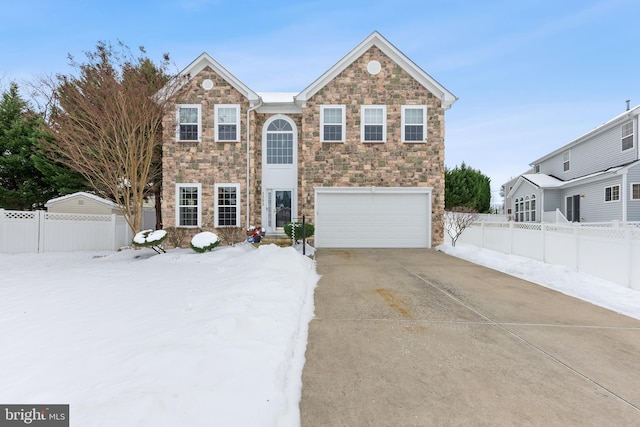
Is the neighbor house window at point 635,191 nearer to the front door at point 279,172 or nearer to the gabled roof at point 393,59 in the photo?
the gabled roof at point 393,59

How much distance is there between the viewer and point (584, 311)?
5.17m

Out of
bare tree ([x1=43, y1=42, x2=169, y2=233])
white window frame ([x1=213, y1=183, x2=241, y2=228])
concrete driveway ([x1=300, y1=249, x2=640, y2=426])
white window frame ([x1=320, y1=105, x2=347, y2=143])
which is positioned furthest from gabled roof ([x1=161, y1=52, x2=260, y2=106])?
concrete driveway ([x1=300, y1=249, x2=640, y2=426])

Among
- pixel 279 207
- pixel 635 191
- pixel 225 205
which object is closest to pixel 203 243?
pixel 225 205

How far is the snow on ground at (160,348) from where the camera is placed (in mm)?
2277

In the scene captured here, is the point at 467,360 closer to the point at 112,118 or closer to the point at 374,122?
the point at 374,122

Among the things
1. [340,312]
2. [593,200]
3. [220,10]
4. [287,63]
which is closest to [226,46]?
[220,10]

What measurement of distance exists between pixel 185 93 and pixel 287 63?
9.29m

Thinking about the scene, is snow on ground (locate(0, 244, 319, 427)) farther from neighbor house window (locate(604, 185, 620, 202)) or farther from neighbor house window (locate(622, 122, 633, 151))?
neighbor house window (locate(622, 122, 633, 151))

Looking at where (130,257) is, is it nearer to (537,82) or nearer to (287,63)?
(287,63)

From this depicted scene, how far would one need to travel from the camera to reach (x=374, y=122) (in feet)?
44.5

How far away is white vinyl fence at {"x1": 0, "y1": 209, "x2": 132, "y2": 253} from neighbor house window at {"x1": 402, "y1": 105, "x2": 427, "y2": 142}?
13.4m

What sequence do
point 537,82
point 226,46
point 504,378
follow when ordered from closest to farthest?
point 504,378 → point 226,46 → point 537,82

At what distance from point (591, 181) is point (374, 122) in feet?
43.9

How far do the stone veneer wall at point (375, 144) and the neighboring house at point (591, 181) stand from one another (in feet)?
29.1
